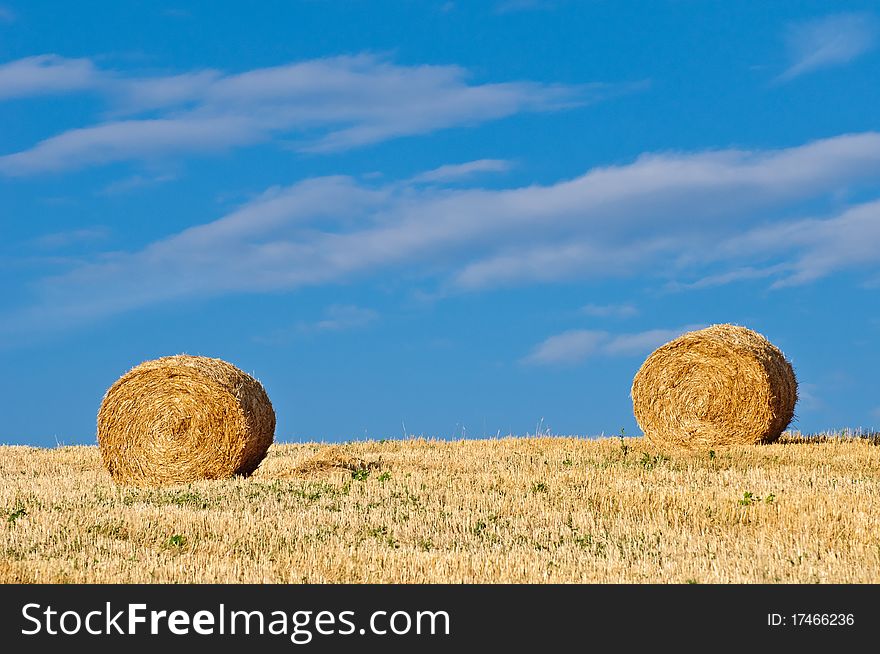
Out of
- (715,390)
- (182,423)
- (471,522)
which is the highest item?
(715,390)

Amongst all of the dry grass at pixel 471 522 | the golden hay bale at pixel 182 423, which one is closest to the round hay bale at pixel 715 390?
the dry grass at pixel 471 522

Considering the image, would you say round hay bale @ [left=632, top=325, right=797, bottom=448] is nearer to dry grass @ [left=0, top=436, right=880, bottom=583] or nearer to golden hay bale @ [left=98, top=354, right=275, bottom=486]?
dry grass @ [left=0, top=436, right=880, bottom=583]

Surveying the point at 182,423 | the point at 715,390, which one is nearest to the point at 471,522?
the point at 182,423

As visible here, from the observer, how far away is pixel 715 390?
22.5 m

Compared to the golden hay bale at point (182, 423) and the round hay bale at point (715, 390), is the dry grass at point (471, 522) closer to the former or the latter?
the golden hay bale at point (182, 423)

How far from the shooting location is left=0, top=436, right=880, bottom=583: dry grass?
1040cm

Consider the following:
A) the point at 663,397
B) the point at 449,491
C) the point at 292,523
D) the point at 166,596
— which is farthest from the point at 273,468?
the point at 166,596

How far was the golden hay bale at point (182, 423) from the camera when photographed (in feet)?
62.4

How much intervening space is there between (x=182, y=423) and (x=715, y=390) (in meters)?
11.4

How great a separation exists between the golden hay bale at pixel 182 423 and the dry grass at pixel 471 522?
67 cm

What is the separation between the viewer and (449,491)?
619 inches

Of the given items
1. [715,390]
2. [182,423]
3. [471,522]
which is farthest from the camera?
[715,390]

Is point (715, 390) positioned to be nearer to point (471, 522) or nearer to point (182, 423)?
point (471, 522)

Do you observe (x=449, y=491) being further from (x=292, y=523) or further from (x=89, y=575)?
(x=89, y=575)
